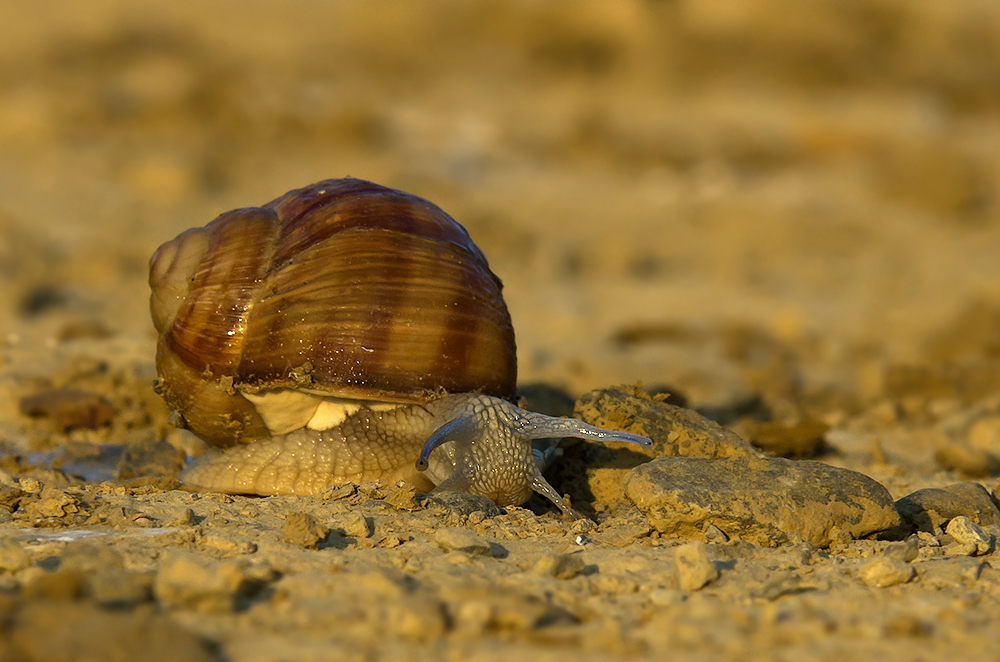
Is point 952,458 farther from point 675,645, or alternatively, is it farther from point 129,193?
point 129,193

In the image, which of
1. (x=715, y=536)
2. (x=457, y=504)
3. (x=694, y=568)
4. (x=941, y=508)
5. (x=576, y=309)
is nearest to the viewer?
(x=694, y=568)

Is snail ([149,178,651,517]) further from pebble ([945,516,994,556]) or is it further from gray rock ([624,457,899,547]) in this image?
pebble ([945,516,994,556])

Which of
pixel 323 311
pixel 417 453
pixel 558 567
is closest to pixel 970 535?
pixel 558 567

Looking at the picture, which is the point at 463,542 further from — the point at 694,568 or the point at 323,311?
the point at 323,311

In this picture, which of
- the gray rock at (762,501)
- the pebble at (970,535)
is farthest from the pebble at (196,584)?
the pebble at (970,535)

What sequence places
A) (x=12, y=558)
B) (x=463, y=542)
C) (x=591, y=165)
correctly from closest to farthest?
(x=12, y=558) → (x=463, y=542) → (x=591, y=165)
